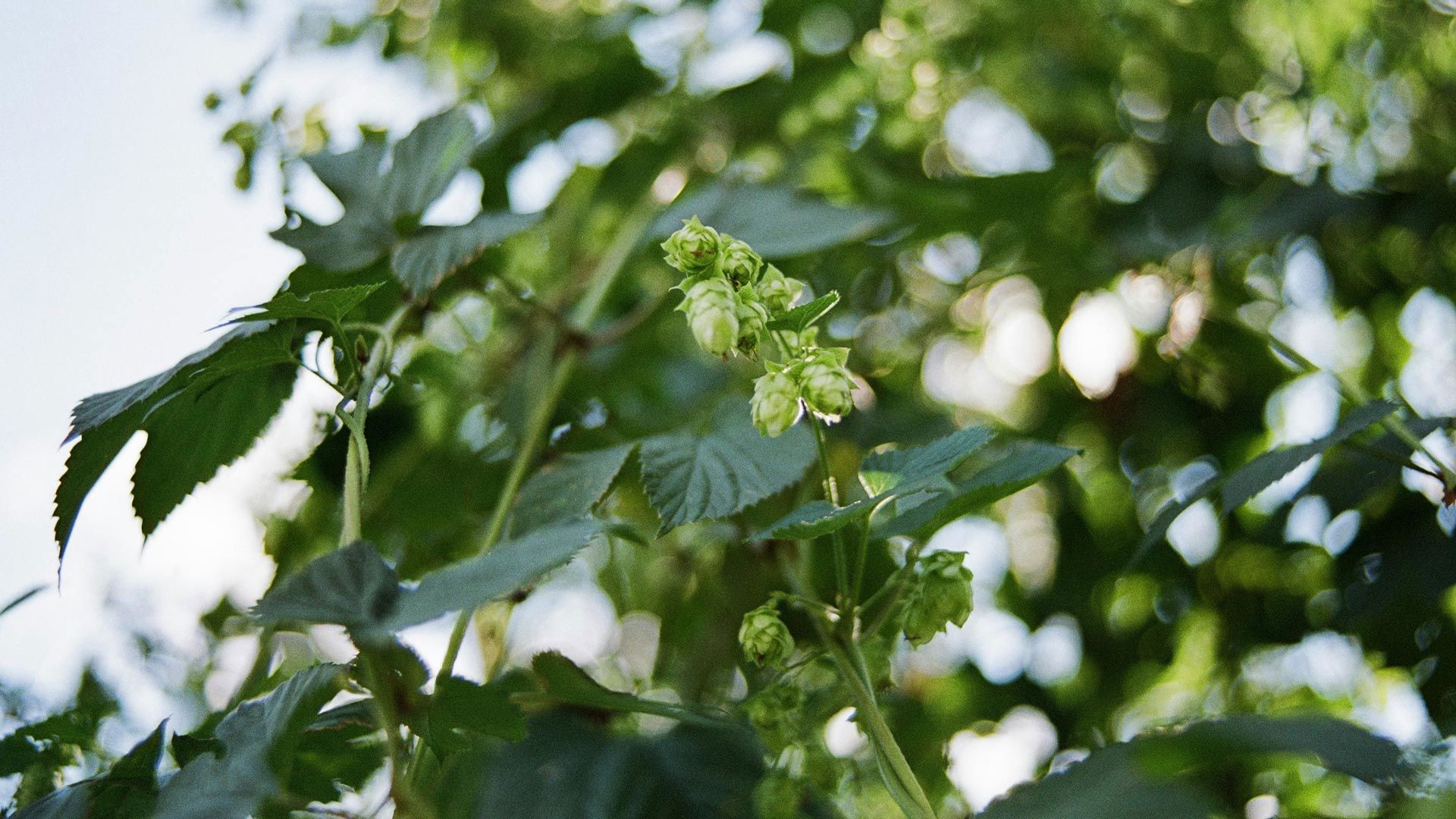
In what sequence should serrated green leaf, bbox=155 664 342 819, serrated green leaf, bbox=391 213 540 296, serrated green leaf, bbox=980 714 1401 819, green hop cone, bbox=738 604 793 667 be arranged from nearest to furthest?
serrated green leaf, bbox=980 714 1401 819
serrated green leaf, bbox=155 664 342 819
green hop cone, bbox=738 604 793 667
serrated green leaf, bbox=391 213 540 296

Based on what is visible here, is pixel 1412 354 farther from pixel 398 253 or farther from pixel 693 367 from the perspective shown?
pixel 398 253

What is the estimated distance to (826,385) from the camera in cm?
53

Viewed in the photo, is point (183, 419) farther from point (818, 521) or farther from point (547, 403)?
point (818, 521)

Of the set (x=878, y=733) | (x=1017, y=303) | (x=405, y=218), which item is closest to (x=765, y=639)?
(x=878, y=733)

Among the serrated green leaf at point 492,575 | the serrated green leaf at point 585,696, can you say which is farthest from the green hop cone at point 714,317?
the serrated green leaf at point 585,696

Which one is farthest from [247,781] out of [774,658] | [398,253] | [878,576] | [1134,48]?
[1134,48]

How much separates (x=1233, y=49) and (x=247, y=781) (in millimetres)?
1332

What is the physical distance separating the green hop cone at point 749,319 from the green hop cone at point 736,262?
0.04 ft

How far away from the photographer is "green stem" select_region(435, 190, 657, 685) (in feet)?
2.21

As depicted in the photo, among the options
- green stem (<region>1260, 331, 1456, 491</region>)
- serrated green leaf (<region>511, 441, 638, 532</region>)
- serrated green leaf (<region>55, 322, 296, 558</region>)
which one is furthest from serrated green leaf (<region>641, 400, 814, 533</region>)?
green stem (<region>1260, 331, 1456, 491</region>)

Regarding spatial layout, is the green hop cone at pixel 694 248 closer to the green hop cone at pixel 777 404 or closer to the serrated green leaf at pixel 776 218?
the green hop cone at pixel 777 404

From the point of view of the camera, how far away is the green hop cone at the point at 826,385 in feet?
1.73

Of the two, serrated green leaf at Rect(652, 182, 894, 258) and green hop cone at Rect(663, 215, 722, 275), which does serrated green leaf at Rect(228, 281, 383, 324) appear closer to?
green hop cone at Rect(663, 215, 722, 275)

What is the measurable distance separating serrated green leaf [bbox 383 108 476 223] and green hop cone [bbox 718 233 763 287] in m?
0.33
